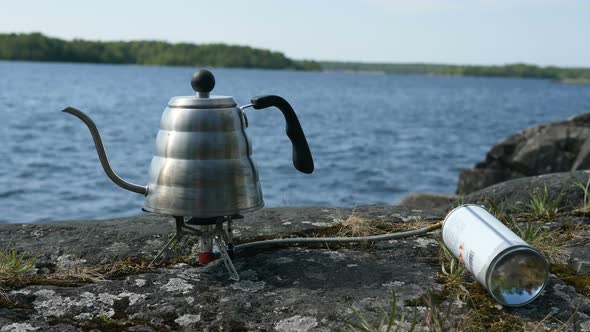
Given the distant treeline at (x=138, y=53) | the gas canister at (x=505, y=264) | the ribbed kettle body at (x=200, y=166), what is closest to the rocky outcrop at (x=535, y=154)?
the gas canister at (x=505, y=264)

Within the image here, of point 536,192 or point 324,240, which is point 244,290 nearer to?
point 324,240

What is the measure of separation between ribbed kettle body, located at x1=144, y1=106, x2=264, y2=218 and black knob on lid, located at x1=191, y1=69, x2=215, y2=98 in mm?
115

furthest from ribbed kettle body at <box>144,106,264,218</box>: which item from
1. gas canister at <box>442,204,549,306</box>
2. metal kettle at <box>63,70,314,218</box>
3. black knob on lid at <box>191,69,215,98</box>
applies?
gas canister at <box>442,204,549,306</box>

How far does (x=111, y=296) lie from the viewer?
2.63 m

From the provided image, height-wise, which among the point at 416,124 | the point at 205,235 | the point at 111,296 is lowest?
the point at 416,124

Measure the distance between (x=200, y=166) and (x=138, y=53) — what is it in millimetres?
153900

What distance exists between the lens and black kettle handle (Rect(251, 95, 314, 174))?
9.77 feet

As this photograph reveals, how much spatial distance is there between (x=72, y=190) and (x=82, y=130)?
15.2 metres

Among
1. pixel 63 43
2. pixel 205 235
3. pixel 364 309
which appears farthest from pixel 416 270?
pixel 63 43

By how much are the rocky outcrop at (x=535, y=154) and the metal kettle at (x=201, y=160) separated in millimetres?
9785

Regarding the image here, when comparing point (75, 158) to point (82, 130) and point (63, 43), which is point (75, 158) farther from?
point (63, 43)

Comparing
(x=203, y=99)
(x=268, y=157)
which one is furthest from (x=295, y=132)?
(x=268, y=157)

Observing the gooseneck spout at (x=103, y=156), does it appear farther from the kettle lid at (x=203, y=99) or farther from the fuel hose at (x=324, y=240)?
the fuel hose at (x=324, y=240)

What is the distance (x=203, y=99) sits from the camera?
2832 millimetres
